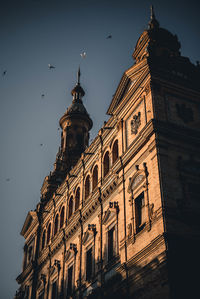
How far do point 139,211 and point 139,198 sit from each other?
0.73 m

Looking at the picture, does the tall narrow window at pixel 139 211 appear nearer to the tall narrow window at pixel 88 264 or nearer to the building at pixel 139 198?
the building at pixel 139 198

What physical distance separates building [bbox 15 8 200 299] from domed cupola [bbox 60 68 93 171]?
10.8 m

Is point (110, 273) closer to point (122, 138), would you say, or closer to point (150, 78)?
point (122, 138)

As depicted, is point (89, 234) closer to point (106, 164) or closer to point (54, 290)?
point (106, 164)

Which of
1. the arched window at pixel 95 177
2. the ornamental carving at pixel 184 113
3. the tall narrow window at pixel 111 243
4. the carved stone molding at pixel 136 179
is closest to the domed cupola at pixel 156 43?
the ornamental carving at pixel 184 113

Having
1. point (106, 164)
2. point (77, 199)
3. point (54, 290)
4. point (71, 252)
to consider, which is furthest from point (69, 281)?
point (106, 164)

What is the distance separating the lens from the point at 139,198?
75.6ft

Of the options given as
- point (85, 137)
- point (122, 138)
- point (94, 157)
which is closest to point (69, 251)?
point (94, 157)

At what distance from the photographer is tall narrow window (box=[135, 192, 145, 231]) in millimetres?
22047

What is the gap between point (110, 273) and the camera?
2389 cm

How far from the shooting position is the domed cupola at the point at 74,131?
158 feet

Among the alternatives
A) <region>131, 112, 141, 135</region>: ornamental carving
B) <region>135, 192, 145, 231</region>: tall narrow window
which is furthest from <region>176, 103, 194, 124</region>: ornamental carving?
<region>135, 192, 145, 231</region>: tall narrow window

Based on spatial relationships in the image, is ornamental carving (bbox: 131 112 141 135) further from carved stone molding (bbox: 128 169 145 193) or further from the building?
carved stone molding (bbox: 128 169 145 193)

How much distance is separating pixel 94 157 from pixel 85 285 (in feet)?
31.3
